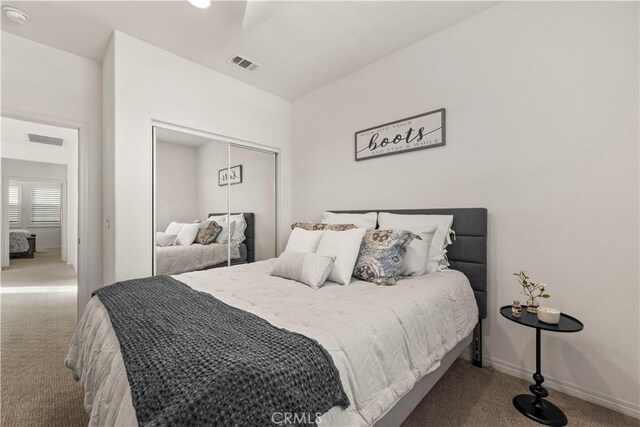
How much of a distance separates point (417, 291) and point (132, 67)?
2984mm

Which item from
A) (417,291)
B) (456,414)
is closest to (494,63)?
(417,291)

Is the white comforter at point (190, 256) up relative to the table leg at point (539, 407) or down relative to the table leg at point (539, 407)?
up

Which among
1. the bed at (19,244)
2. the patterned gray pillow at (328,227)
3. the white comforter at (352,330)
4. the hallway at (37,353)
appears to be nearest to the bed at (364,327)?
the white comforter at (352,330)

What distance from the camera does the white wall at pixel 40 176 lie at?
22.1ft

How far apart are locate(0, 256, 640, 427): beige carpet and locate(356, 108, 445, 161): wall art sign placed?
1.86m

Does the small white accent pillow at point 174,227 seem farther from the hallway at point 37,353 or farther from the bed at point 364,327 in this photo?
the hallway at point 37,353

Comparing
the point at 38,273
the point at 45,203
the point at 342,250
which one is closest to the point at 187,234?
the point at 342,250

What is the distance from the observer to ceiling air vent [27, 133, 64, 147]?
16.9 feet

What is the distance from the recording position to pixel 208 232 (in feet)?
10.0

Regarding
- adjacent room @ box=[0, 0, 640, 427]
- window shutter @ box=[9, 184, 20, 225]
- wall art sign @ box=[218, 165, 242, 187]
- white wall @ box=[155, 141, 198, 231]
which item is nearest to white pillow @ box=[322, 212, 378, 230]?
adjacent room @ box=[0, 0, 640, 427]

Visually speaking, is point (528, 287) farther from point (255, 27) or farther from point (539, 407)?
point (255, 27)

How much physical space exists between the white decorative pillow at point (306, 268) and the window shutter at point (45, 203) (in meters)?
9.24

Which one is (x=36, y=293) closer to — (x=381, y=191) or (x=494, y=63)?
(x=381, y=191)

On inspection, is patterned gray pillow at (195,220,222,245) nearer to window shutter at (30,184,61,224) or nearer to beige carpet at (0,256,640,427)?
beige carpet at (0,256,640,427)
